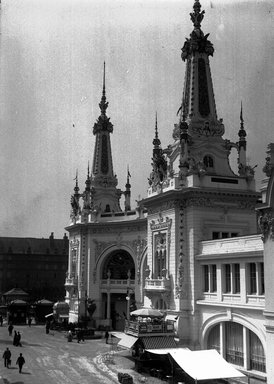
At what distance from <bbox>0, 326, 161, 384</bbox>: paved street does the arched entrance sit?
13.6 m

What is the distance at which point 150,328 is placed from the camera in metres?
43.5

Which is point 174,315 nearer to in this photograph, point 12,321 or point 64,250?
point 12,321

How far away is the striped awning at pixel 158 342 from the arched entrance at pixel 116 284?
102 feet

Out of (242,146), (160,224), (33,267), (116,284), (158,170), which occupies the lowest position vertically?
(116,284)

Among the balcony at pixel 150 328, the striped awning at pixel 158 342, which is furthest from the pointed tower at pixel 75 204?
the striped awning at pixel 158 342

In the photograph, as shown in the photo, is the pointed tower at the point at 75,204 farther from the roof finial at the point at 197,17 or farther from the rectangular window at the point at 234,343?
the rectangular window at the point at 234,343

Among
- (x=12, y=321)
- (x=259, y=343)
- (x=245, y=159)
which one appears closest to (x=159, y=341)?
(x=259, y=343)

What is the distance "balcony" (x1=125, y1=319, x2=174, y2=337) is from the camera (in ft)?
141

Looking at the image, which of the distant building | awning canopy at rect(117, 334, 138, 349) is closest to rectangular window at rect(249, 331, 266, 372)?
awning canopy at rect(117, 334, 138, 349)

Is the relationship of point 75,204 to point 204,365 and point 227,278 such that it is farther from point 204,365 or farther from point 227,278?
point 204,365

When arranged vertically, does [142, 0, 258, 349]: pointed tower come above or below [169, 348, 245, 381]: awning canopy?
above

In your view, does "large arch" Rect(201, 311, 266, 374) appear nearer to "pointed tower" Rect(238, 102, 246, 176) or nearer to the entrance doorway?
"pointed tower" Rect(238, 102, 246, 176)

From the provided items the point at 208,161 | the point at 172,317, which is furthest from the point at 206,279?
the point at 208,161

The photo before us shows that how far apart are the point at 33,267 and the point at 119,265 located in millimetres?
55398
